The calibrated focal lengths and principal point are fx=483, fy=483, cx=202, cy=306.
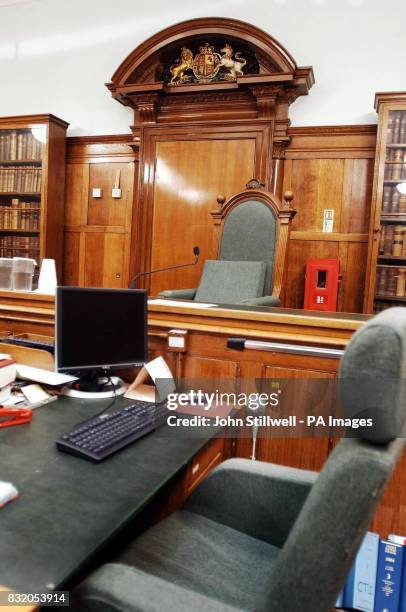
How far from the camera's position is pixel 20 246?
458 cm

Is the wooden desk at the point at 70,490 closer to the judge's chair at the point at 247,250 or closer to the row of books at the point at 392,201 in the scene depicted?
the judge's chair at the point at 247,250

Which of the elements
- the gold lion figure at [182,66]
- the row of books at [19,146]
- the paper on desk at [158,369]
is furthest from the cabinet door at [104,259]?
the paper on desk at [158,369]

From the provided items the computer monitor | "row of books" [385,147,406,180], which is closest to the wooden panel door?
"row of books" [385,147,406,180]

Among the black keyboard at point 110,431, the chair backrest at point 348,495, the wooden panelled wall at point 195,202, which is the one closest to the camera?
the chair backrest at point 348,495

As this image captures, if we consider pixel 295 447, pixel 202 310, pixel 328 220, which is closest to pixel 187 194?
pixel 328 220

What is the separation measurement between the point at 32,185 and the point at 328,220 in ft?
8.80

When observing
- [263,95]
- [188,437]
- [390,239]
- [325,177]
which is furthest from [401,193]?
[188,437]

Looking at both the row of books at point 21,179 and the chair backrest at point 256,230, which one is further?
the row of books at point 21,179

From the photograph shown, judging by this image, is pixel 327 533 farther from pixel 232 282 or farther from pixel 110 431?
pixel 232 282

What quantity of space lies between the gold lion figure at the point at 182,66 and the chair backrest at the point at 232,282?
185cm

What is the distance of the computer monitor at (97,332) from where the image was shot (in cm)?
151

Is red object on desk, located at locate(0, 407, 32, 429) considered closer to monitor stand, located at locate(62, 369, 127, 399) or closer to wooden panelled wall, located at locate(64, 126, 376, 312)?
monitor stand, located at locate(62, 369, 127, 399)

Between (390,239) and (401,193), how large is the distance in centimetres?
33

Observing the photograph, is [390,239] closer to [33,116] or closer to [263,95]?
[263,95]
